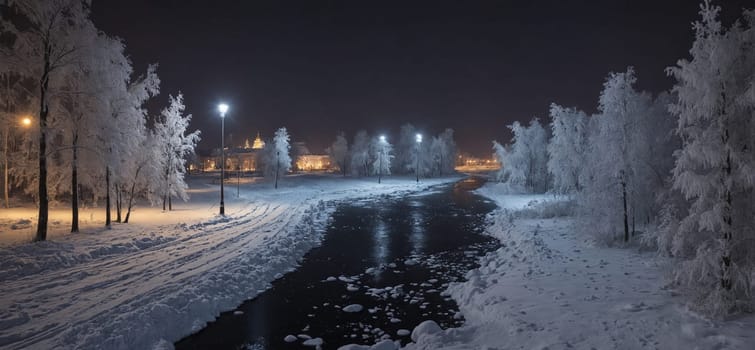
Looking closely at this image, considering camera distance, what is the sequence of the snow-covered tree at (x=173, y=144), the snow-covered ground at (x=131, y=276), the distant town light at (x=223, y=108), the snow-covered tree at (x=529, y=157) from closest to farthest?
the snow-covered ground at (x=131, y=276) → the distant town light at (x=223, y=108) → the snow-covered tree at (x=173, y=144) → the snow-covered tree at (x=529, y=157)

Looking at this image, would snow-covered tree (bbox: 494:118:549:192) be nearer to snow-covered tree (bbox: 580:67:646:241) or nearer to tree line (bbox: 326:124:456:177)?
snow-covered tree (bbox: 580:67:646:241)

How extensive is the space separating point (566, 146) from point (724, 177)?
36.5 m

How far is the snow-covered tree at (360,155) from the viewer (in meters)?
96.4

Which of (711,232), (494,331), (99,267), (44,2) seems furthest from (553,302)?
(44,2)

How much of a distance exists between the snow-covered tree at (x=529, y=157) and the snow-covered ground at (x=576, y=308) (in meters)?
40.0

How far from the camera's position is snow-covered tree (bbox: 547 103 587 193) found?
39469mm

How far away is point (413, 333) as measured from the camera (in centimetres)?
929

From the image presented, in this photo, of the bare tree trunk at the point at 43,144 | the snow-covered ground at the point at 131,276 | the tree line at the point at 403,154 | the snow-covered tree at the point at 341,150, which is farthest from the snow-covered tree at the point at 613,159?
the snow-covered tree at the point at 341,150

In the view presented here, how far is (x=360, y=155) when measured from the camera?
9681 cm

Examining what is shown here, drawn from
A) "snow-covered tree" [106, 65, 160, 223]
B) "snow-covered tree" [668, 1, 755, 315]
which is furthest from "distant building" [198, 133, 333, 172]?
"snow-covered tree" [668, 1, 755, 315]

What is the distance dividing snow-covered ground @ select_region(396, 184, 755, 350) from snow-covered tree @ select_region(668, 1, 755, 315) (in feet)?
2.45

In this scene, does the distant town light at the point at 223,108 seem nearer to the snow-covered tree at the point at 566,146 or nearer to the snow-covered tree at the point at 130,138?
the snow-covered tree at the point at 130,138

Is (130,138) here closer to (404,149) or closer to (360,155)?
(360,155)

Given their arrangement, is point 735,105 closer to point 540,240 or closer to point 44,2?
point 540,240
